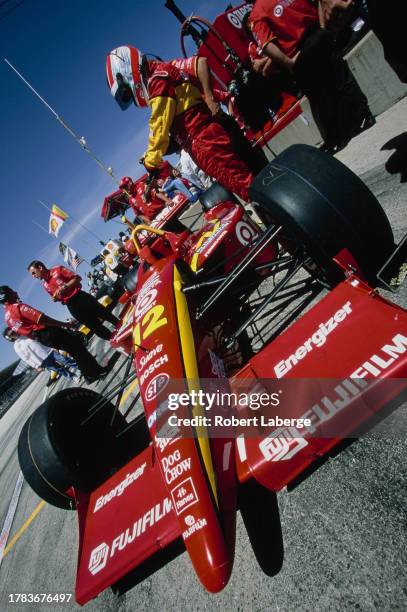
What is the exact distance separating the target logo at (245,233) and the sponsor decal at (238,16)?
6.31 m

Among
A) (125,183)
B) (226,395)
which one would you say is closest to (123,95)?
(226,395)

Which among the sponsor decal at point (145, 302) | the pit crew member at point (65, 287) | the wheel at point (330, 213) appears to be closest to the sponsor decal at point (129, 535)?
the sponsor decal at point (145, 302)

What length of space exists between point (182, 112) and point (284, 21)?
1.58 metres

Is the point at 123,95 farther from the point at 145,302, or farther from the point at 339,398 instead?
the point at 339,398

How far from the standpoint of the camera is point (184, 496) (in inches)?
50.6

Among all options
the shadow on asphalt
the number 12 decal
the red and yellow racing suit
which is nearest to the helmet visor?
the red and yellow racing suit

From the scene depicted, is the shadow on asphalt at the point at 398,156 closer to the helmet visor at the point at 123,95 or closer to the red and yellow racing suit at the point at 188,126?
the red and yellow racing suit at the point at 188,126

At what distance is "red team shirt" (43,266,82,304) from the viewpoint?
5.64m

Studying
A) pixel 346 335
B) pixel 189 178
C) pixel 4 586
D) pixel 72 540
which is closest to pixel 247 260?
pixel 346 335

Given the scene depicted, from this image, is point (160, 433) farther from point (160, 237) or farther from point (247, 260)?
point (160, 237)

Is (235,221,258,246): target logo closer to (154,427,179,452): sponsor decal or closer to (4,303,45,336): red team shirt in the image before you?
(154,427,179,452): sponsor decal

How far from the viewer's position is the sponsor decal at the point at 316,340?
138 centimetres

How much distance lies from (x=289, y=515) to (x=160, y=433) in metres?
0.66

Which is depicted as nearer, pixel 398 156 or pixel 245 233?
pixel 245 233
